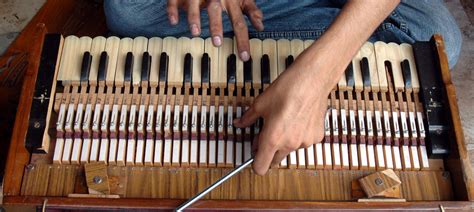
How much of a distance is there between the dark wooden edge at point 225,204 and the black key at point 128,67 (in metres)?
0.35

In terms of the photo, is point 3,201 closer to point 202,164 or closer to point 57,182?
point 57,182

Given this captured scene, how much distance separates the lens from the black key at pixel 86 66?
1.47 m

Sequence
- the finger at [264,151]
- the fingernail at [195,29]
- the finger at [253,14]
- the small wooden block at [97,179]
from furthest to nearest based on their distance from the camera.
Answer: the finger at [253,14], the fingernail at [195,29], the small wooden block at [97,179], the finger at [264,151]

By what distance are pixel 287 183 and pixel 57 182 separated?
57 cm

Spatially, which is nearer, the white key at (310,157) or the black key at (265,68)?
the white key at (310,157)

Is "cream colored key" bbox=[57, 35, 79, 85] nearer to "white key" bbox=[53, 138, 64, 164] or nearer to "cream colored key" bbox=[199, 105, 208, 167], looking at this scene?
"white key" bbox=[53, 138, 64, 164]

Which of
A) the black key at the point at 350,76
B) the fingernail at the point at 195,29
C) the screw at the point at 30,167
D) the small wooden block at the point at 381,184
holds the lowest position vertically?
the small wooden block at the point at 381,184

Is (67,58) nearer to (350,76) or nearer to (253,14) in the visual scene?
(253,14)

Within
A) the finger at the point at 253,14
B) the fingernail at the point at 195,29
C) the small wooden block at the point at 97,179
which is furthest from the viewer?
the finger at the point at 253,14

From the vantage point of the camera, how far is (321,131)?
131 cm

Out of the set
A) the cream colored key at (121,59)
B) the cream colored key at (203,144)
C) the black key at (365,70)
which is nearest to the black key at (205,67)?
the cream colored key at (203,144)

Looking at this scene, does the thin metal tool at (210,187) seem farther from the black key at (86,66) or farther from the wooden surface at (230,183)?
the black key at (86,66)

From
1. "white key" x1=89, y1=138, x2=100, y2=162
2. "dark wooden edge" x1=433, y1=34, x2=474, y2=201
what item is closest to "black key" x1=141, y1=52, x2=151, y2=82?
"white key" x1=89, y1=138, x2=100, y2=162

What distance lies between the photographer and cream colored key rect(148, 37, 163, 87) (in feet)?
4.84
